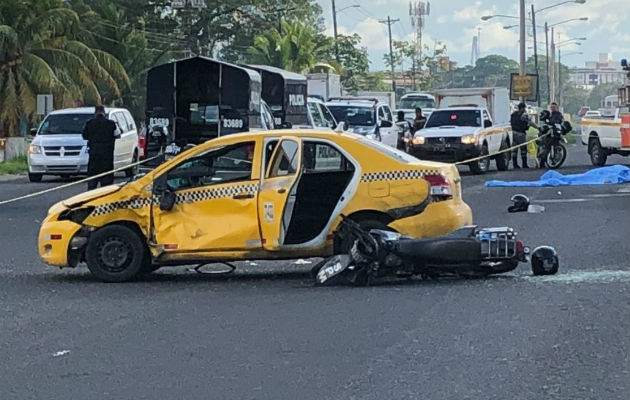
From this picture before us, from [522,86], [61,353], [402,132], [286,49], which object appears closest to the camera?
[61,353]

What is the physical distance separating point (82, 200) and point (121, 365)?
438cm

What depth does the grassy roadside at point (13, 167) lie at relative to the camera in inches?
1363

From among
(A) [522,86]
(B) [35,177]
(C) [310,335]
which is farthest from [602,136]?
(A) [522,86]

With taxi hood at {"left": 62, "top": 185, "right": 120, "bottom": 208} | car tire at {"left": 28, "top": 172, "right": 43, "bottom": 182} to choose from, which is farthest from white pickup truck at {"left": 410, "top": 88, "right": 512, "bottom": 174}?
taxi hood at {"left": 62, "top": 185, "right": 120, "bottom": 208}

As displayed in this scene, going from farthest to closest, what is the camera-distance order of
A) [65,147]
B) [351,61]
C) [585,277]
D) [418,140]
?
1. [351,61]
2. [418,140]
3. [65,147]
4. [585,277]

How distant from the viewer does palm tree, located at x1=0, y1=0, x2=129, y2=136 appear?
39.9 m

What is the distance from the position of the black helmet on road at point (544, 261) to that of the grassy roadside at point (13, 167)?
82.8ft

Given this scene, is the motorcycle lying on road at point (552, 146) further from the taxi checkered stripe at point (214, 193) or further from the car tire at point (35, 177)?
the taxi checkered stripe at point (214, 193)

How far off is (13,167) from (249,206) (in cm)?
2545

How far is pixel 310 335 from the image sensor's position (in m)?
8.89

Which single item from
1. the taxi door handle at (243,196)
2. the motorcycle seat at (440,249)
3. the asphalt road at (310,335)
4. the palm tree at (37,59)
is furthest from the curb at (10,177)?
the motorcycle seat at (440,249)

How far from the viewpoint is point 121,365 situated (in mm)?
7973

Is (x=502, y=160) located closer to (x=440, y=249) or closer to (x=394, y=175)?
(x=394, y=175)

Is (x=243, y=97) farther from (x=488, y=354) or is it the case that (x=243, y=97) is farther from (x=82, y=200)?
(x=488, y=354)
